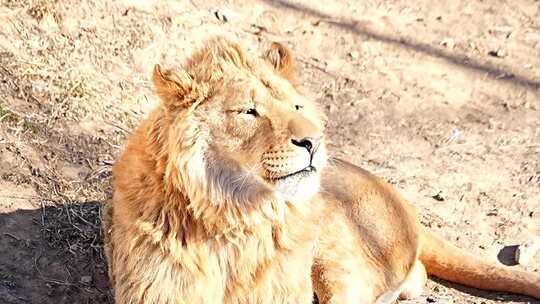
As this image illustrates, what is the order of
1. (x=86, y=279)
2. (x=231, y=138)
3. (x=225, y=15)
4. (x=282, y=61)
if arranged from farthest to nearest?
(x=225, y=15)
(x=86, y=279)
(x=282, y=61)
(x=231, y=138)

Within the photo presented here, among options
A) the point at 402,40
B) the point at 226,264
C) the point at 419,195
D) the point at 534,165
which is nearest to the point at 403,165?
the point at 419,195

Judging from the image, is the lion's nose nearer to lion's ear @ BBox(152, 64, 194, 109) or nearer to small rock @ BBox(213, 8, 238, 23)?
lion's ear @ BBox(152, 64, 194, 109)

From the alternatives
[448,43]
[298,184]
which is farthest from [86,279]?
[448,43]

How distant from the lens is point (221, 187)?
349 cm

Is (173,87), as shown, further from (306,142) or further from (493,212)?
(493,212)

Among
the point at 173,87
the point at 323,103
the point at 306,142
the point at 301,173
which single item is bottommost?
the point at 323,103

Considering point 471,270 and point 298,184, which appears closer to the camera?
point 298,184

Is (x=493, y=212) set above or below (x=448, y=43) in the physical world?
below

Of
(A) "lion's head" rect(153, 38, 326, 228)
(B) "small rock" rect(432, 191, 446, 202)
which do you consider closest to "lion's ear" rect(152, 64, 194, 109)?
(A) "lion's head" rect(153, 38, 326, 228)

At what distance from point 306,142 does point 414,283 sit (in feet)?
5.99

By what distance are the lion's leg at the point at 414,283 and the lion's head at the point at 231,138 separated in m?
1.51

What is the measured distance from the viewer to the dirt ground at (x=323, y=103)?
4988mm

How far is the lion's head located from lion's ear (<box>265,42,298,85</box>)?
0.83 ft

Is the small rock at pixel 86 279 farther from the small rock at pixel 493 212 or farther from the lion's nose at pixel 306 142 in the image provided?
the small rock at pixel 493 212
